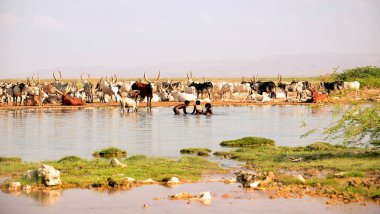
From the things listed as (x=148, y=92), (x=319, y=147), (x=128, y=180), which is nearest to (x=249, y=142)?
(x=319, y=147)

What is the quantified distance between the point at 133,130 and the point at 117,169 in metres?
11.6

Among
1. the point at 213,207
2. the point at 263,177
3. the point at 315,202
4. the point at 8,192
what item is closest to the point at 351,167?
the point at 263,177

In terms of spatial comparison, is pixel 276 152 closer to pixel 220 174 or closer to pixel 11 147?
pixel 220 174

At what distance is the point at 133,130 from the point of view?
27.2m

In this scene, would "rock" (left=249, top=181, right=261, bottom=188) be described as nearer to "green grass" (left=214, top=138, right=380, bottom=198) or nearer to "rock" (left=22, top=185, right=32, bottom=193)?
"green grass" (left=214, top=138, right=380, bottom=198)

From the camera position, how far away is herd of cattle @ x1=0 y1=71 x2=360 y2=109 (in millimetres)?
45844

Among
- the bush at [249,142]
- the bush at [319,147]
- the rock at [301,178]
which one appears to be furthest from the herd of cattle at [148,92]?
the rock at [301,178]

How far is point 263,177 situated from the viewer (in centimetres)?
1394

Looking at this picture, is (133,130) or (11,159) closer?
(11,159)

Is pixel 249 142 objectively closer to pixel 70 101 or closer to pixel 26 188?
pixel 26 188

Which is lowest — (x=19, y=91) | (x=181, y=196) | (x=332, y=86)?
(x=181, y=196)

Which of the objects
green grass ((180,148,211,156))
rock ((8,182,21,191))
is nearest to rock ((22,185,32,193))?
rock ((8,182,21,191))

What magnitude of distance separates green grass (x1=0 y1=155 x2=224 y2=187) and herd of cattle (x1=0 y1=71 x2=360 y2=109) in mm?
21314

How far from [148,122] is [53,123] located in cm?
454
